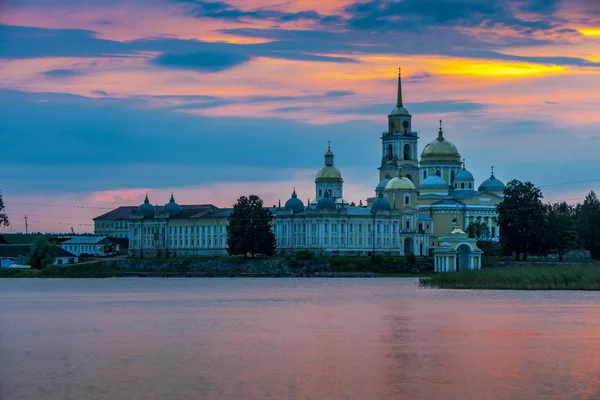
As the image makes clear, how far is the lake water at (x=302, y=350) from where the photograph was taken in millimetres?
36250

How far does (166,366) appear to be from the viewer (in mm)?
40594

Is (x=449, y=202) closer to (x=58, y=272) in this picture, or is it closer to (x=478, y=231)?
(x=478, y=231)

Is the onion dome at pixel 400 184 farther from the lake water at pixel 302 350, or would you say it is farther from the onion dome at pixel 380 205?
the lake water at pixel 302 350

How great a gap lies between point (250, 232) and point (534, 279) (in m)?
69.8

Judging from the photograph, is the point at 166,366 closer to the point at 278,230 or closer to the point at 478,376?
the point at 478,376

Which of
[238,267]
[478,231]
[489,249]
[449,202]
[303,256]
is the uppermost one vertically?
[449,202]

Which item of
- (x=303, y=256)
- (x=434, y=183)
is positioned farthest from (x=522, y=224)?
(x=434, y=183)

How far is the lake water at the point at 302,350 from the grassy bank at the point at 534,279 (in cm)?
588

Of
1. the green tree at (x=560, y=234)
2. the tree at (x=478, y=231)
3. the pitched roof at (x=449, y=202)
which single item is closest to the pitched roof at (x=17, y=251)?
the pitched roof at (x=449, y=202)

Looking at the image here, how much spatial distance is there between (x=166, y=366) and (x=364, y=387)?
7.22 metres

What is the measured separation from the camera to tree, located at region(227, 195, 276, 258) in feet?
488

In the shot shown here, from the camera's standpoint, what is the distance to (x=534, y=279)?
81.9 metres

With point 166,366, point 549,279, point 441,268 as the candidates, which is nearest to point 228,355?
point 166,366

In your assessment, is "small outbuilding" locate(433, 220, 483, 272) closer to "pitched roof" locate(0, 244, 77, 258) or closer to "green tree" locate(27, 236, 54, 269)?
"green tree" locate(27, 236, 54, 269)
